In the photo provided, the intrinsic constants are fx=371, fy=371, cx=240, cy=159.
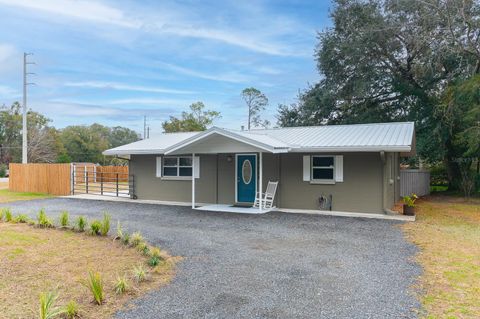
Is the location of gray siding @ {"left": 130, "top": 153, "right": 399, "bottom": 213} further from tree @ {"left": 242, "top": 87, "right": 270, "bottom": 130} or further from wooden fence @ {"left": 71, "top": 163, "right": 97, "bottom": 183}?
tree @ {"left": 242, "top": 87, "right": 270, "bottom": 130}

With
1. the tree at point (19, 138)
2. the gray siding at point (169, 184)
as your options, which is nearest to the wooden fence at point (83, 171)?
→ the gray siding at point (169, 184)

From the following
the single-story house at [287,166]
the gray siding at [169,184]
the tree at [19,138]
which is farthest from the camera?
the tree at [19,138]

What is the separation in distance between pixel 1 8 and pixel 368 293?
1423 cm

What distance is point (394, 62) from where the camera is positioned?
20078 mm

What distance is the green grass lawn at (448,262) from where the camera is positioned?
4172 mm

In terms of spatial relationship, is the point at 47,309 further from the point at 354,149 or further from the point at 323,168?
the point at 323,168

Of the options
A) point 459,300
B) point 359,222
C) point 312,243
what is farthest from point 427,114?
point 459,300

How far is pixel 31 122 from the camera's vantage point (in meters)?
46.4

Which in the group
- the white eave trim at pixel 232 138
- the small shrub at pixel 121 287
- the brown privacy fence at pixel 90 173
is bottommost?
the small shrub at pixel 121 287

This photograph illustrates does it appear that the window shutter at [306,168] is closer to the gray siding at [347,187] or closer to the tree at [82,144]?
the gray siding at [347,187]

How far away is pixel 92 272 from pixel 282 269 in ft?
8.82

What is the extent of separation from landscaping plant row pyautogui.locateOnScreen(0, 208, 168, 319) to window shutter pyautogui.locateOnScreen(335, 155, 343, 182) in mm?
6545

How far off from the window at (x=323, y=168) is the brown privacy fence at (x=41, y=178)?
11.9 m

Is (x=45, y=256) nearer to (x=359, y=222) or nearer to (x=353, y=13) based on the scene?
(x=359, y=222)
